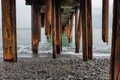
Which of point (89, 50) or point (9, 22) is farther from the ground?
point (9, 22)

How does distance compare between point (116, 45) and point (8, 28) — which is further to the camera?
point (8, 28)

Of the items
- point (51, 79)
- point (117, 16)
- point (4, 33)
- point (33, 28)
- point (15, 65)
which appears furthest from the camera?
point (33, 28)

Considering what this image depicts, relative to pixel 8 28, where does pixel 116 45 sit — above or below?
below

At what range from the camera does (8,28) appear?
284 inches

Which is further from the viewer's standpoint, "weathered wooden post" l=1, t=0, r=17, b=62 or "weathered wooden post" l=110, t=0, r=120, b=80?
"weathered wooden post" l=1, t=0, r=17, b=62

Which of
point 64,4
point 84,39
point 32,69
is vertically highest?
point 64,4

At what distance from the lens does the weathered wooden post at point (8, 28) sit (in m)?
7.13

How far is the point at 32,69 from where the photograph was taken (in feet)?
24.1

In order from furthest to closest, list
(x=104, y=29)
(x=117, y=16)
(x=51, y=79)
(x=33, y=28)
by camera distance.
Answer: (x=33, y=28) < (x=104, y=29) < (x=51, y=79) < (x=117, y=16)

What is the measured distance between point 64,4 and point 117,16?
337 inches

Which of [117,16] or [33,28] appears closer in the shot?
[117,16]

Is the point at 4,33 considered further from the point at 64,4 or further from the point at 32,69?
the point at 64,4

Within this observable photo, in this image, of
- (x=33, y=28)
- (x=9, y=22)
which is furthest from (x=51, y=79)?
(x=33, y=28)

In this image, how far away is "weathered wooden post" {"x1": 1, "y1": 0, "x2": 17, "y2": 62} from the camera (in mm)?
7129
